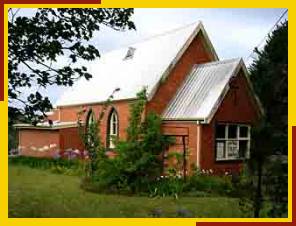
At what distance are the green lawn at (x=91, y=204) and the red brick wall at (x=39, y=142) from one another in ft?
29.2

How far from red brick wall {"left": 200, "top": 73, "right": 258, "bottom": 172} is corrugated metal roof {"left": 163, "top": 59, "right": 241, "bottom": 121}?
1.60 ft

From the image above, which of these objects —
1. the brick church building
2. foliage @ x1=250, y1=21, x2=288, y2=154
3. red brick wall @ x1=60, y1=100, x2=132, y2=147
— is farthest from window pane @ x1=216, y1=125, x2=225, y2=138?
foliage @ x1=250, y1=21, x2=288, y2=154

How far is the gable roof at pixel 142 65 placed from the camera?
811 inches

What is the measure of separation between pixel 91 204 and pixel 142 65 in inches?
432

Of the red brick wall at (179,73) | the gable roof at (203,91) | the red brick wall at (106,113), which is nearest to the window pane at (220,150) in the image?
the gable roof at (203,91)

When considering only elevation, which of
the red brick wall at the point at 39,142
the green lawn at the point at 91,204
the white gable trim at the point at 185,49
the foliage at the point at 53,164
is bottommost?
the foliage at the point at 53,164

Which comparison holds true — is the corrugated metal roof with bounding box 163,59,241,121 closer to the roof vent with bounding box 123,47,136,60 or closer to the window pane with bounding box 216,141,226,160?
the window pane with bounding box 216,141,226,160

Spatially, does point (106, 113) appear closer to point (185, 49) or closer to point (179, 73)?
point (179, 73)

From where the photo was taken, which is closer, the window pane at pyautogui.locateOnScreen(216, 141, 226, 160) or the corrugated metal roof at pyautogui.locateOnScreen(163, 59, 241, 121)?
the corrugated metal roof at pyautogui.locateOnScreen(163, 59, 241, 121)

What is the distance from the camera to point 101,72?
22.9 m

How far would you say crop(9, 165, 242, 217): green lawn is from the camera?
1029 centimetres

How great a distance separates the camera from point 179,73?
832 inches

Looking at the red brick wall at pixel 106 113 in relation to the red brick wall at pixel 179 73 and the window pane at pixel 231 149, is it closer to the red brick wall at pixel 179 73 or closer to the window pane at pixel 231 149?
the red brick wall at pixel 179 73

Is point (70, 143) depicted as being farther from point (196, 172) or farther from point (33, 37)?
point (33, 37)
